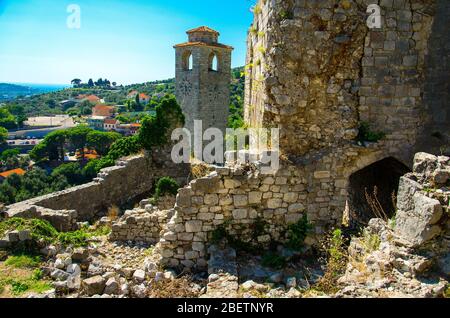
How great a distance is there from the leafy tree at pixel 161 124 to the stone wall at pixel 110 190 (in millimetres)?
462

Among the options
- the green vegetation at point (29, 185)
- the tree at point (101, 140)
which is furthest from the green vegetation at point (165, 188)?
the tree at point (101, 140)

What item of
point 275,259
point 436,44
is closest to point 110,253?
point 275,259

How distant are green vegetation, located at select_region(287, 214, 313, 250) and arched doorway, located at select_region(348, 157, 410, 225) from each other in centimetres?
162

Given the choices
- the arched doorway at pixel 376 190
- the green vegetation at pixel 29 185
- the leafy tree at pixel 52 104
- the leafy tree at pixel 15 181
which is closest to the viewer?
the arched doorway at pixel 376 190

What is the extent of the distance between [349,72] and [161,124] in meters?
9.03

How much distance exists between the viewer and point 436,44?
6.04m

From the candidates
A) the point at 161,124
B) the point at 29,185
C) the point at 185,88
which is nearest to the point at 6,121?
the point at 29,185

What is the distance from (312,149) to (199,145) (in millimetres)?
21878

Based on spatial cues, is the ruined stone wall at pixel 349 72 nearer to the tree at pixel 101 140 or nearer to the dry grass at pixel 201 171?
the dry grass at pixel 201 171

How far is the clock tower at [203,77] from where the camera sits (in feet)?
91.9

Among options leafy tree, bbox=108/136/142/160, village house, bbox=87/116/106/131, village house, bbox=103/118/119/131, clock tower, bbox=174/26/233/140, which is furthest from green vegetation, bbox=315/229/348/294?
village house, bbox=87/116/106/131

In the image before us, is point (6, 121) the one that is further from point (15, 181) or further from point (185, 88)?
point (185, 88)

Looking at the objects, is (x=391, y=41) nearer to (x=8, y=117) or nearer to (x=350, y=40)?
(x=350, y=40)

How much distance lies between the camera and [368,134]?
622 cm
